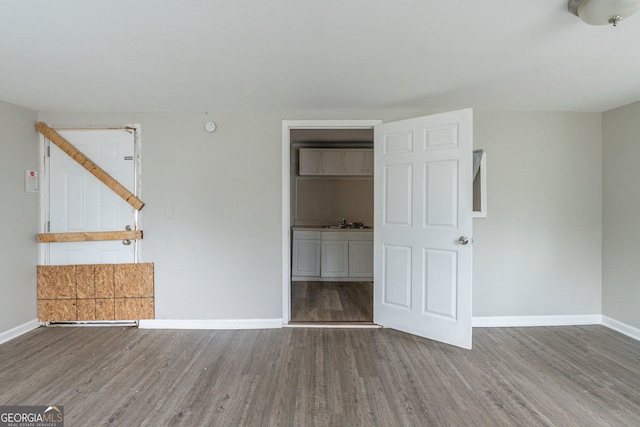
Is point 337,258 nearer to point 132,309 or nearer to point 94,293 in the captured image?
point 132,309

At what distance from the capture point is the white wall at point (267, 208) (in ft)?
10.2

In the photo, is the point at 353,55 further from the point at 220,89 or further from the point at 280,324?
the point at 280,324

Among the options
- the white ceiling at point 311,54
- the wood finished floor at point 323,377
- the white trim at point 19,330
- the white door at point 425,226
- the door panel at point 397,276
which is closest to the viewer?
the white ceiling at point 311,54

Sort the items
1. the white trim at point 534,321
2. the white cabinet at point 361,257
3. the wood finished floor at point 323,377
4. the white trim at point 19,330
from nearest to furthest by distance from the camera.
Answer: the wood finished floor at point 323,377 < the white trim at point 19,330 < the white trim at point 534,321 < the white cabinet at point 361,257

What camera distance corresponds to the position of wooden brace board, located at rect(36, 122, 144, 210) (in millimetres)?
3059

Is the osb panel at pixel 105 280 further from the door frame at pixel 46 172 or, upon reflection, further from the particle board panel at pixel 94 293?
the door frame at pixel 46 172

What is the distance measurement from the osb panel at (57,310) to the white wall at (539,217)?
4298mm

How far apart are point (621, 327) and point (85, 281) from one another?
18.3ft

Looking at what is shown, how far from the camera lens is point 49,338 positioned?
9.40 ft

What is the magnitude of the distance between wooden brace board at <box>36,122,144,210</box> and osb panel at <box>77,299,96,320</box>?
3.72ft

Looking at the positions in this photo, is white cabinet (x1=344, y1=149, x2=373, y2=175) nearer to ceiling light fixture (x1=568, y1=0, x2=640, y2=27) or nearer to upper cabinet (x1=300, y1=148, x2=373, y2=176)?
upper cabinet (x1=300, y1=148, x2=373, y2=176)

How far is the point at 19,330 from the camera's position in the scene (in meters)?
2.92

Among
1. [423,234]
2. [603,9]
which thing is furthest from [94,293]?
[603,9]

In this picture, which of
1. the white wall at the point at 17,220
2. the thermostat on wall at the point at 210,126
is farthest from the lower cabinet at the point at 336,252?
the white wall at the point at 17,220
